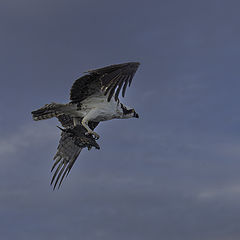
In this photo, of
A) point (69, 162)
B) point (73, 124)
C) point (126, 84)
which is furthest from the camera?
point (69, 162)

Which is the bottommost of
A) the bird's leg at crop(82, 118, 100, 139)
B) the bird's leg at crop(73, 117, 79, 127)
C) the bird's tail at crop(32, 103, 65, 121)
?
the bird's leg at crop(82, 118, 100, 139)

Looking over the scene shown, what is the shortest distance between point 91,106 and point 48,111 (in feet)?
5.74

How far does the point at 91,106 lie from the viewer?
714 inches

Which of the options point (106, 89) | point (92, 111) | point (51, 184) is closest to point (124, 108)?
point (92, 111)

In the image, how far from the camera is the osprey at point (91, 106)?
16391mm

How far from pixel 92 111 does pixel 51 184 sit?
13.2ft

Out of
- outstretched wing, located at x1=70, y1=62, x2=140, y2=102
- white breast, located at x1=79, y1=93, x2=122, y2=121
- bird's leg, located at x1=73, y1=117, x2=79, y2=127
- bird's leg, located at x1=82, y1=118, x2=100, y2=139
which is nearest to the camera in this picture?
outstretched wing, located at x1=70, y1=62, x2=140, y2=102

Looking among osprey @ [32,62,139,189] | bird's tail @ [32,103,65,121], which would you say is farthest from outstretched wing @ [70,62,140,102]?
bird's tail @ [32,103,65,121]

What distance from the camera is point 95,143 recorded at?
17391 mm

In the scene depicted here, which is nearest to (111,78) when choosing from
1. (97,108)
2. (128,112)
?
(97,108)

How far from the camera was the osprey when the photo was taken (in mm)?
16391

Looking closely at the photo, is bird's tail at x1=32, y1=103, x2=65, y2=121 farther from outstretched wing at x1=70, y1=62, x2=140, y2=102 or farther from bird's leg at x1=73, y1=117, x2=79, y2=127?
outstretched wing at x1=70, y1=62, x2=140, y2=102

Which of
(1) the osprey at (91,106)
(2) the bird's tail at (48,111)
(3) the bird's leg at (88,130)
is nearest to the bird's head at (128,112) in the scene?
(1) the osprey at (91,106)

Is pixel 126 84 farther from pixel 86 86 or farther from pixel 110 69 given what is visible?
pixel 86 86
